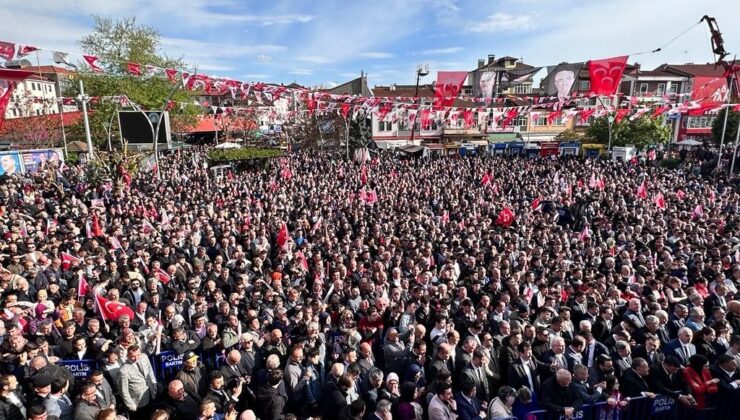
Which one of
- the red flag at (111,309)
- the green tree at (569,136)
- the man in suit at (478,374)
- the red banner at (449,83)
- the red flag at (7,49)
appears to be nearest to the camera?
the man in suit at (478,374)

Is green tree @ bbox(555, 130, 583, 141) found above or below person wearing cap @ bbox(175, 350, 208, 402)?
above

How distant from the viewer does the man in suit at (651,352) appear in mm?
5301

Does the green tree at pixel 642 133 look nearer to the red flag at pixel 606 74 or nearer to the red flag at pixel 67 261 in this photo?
the red flag at pixel 606 74

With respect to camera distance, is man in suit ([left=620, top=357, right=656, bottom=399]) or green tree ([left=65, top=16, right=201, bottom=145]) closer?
man in suit ([left=620, top=357, right=656, bottom=399])

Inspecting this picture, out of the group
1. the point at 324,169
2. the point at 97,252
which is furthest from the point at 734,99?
the point at 97,252

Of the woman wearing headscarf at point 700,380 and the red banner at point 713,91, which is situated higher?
the red banner at point 713,91

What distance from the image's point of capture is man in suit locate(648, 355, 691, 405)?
4.97 metres

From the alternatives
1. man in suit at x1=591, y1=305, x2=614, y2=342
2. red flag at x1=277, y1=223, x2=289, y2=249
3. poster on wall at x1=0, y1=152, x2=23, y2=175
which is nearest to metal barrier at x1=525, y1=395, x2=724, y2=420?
man in suit at x1=591, y1=305, x2=614, y2=342

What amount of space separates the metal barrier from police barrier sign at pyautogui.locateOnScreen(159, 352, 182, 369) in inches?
171

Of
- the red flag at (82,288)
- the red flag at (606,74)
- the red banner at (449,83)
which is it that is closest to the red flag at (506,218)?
the red flag at (606,74)

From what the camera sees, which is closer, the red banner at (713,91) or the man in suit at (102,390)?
the man in suit at (102,390)

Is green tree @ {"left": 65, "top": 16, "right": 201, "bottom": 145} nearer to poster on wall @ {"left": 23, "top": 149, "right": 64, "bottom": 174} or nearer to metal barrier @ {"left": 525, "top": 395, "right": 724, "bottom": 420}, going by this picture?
poster on wall @ {"left": 23, "top": 149, "right": 64, "bottom": 174}

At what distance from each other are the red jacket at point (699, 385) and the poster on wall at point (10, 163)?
82.1ft

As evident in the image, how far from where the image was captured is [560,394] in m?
4.73
